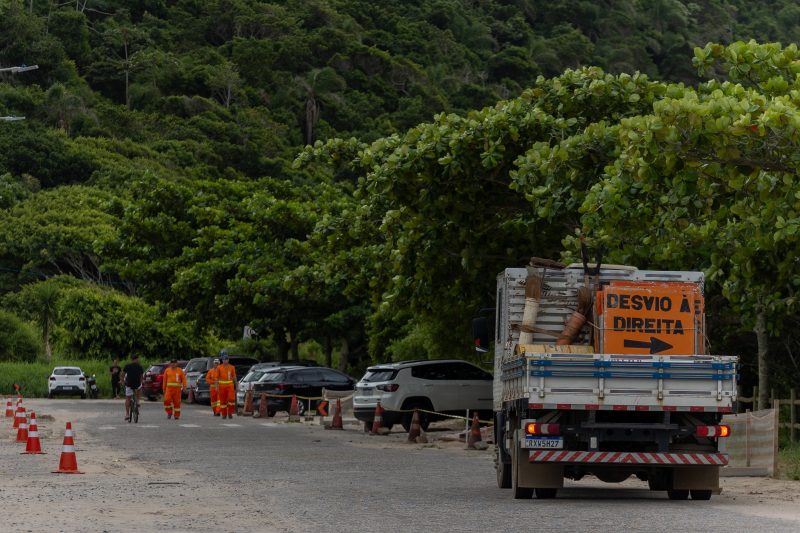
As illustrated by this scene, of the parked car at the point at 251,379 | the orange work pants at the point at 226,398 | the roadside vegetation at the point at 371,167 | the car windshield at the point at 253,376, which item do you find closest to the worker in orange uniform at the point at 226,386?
the orange work pants at the point at 226,398

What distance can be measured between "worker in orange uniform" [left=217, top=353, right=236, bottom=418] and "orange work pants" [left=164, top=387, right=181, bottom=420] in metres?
1.05

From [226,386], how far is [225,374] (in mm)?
1255

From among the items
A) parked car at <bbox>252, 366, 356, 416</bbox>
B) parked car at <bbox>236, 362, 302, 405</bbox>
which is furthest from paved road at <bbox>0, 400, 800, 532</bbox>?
parked car at <bbox>236, 362, 302, 405</bbox>

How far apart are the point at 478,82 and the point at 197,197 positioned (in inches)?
2850

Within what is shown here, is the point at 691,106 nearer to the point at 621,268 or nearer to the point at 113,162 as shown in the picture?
the point at 621,268

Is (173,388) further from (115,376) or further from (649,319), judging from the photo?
(115,376)

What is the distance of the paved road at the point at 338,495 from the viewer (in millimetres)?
13242

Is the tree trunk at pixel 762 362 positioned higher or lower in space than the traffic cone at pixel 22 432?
higher

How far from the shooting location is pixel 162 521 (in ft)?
44.1

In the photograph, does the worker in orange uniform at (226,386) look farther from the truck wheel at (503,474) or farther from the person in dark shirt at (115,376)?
the person in dark shirt at (115,376)

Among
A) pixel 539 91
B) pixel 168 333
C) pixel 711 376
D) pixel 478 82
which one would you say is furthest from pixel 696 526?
pixel 478 82

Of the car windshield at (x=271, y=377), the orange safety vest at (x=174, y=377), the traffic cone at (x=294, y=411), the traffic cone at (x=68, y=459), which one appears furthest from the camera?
the car windshield at (x=271, y=377)

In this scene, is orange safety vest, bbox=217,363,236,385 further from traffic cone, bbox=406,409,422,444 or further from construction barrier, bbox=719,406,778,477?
construction barrier, bbox=719,406,778,477

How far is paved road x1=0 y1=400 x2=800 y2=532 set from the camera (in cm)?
1324
